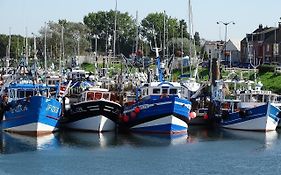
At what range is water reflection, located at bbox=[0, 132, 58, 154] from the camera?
41.2m

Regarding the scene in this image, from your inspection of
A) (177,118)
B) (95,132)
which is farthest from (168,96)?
(95,132)

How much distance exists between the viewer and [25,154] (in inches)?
1547

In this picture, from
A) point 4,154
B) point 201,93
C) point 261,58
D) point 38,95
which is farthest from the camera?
point 261,58

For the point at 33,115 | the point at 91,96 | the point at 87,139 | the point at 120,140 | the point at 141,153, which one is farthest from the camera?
the point at 91,96

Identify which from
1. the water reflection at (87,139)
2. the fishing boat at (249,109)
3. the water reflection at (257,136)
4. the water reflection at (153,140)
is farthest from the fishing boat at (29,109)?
the fishing boat at (249,109)

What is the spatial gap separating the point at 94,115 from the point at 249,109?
11791mm

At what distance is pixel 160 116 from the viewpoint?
47469 mm

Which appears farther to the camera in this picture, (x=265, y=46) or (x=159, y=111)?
(x=265, y=46)

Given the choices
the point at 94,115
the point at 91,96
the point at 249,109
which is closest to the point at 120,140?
the point at 94,115

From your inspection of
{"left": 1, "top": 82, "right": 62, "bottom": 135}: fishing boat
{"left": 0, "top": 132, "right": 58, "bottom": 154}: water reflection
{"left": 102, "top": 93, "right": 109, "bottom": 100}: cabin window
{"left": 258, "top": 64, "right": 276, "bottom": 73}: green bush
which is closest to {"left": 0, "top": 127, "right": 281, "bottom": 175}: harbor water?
{"left": 0, "top": 132, "right": 58, "bottom": 154}: water reflection

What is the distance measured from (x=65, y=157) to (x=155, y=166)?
5493 mm

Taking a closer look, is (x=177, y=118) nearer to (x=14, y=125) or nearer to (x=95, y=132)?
(x=95, y=132)

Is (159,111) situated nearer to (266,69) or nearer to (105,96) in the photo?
(105,96)

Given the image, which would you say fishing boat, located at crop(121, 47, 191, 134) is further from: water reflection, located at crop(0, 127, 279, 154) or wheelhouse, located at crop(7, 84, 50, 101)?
wheelhouse, located at crop(7, 84, 50, 101)
